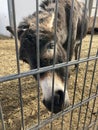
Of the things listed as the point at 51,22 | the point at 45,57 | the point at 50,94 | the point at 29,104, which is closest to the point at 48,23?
the point at 51,22

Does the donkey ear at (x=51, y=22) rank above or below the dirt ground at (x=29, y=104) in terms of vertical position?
above

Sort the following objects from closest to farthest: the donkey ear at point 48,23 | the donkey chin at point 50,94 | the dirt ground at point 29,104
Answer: the donkey chin at point 50,94 < the donkey ear at point 48,23 < the dirt ground at point 29,104

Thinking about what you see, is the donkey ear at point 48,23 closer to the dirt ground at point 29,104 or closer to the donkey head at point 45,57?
the donkey head at point 45,57

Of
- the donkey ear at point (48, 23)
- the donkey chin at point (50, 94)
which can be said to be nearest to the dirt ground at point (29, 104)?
the donkey chin at point (50, 94)

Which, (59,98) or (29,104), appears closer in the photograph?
(59,98)

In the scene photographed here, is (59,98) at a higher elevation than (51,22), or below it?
below

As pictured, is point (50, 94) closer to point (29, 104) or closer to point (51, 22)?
point (51, 22)

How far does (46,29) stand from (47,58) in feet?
0.70

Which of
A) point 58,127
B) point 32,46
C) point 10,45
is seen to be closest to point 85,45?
point 10,45

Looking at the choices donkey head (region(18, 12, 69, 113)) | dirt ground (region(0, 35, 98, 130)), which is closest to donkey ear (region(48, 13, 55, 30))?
donkey head (region(18, 12, 69, 113))

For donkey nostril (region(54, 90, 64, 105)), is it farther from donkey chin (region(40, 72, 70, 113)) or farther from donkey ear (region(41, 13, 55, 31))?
donkey ear (region(41, 13, 55, 31))

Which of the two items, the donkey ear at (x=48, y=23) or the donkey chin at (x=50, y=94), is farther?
the donkey ear at (x=48, y=23)

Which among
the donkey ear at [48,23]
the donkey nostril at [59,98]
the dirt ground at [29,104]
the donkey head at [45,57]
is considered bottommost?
the dirt ground at [29,104]

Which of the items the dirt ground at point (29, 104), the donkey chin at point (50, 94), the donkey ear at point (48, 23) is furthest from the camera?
the dirt ground at point (29, 104)
